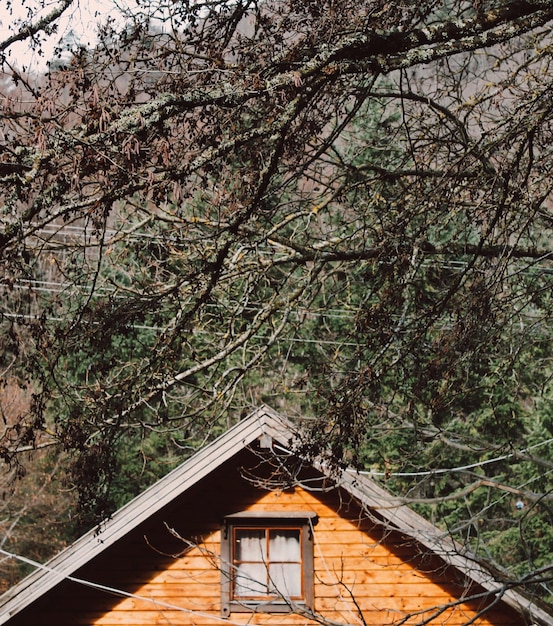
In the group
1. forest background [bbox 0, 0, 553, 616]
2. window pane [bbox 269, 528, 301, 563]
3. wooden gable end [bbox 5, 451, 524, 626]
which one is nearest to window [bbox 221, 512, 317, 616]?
window pane [bbox 269, 528, 301, 563]

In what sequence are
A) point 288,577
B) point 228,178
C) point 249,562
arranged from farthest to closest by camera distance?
point 288,577
point 249,562
point 228,178

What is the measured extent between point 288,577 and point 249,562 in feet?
1.85

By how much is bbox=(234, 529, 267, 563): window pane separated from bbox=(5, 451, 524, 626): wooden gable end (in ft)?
0.94

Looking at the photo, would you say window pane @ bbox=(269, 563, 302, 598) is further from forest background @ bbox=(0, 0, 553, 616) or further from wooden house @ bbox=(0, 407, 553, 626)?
forest background @ bbox=(0, 0, 553, 616)

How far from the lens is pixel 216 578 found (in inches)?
446

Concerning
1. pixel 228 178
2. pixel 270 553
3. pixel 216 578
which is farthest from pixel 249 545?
pixel 228 178

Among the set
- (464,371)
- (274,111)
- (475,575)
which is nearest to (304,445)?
(464,371)

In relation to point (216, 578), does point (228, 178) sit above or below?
above

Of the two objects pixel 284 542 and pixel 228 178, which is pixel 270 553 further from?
pixel 228 178

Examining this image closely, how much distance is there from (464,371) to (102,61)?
3.99 metres

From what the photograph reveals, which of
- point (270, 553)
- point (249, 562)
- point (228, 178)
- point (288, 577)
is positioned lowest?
point (288, 577)

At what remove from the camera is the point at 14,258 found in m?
5.09

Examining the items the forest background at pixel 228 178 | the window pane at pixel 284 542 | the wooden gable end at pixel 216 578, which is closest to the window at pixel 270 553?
the window pane at pixel 284 542

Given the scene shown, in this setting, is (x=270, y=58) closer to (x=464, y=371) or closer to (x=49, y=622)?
(x=464, y=371)
